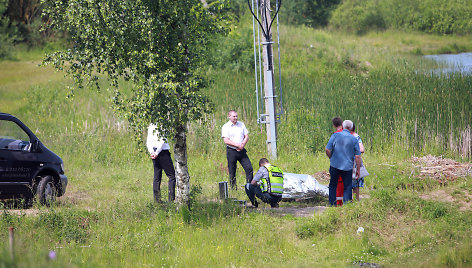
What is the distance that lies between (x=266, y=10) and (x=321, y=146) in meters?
4.50

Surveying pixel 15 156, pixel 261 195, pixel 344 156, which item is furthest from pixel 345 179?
pixel 15 156

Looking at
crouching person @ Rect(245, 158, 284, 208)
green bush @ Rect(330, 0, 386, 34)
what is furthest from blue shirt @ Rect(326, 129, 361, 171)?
green bush @ Rect(330, 0, 386, 34)

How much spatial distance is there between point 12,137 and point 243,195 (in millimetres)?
4866

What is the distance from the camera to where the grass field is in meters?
8.77

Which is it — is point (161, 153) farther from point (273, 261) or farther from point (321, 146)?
point (321, 146)

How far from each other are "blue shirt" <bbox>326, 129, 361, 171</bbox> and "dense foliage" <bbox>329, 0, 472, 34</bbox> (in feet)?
111

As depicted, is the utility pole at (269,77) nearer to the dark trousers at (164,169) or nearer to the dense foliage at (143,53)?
the dark trousers at (164,169)

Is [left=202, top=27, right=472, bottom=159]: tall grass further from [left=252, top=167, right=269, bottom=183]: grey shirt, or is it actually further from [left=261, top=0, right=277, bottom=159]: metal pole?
[left=252, top=167, right=269, bottom=183]: grey shirt

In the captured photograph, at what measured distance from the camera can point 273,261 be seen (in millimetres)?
8641

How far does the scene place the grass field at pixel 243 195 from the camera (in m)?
8.77

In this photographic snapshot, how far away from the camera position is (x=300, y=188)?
1224cm

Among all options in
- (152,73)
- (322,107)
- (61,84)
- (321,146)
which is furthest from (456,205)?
(61,84)

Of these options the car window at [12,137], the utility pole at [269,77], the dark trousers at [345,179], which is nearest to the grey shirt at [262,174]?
the dark trousers at [345,179]

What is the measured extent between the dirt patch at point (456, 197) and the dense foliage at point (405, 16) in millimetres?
31811
